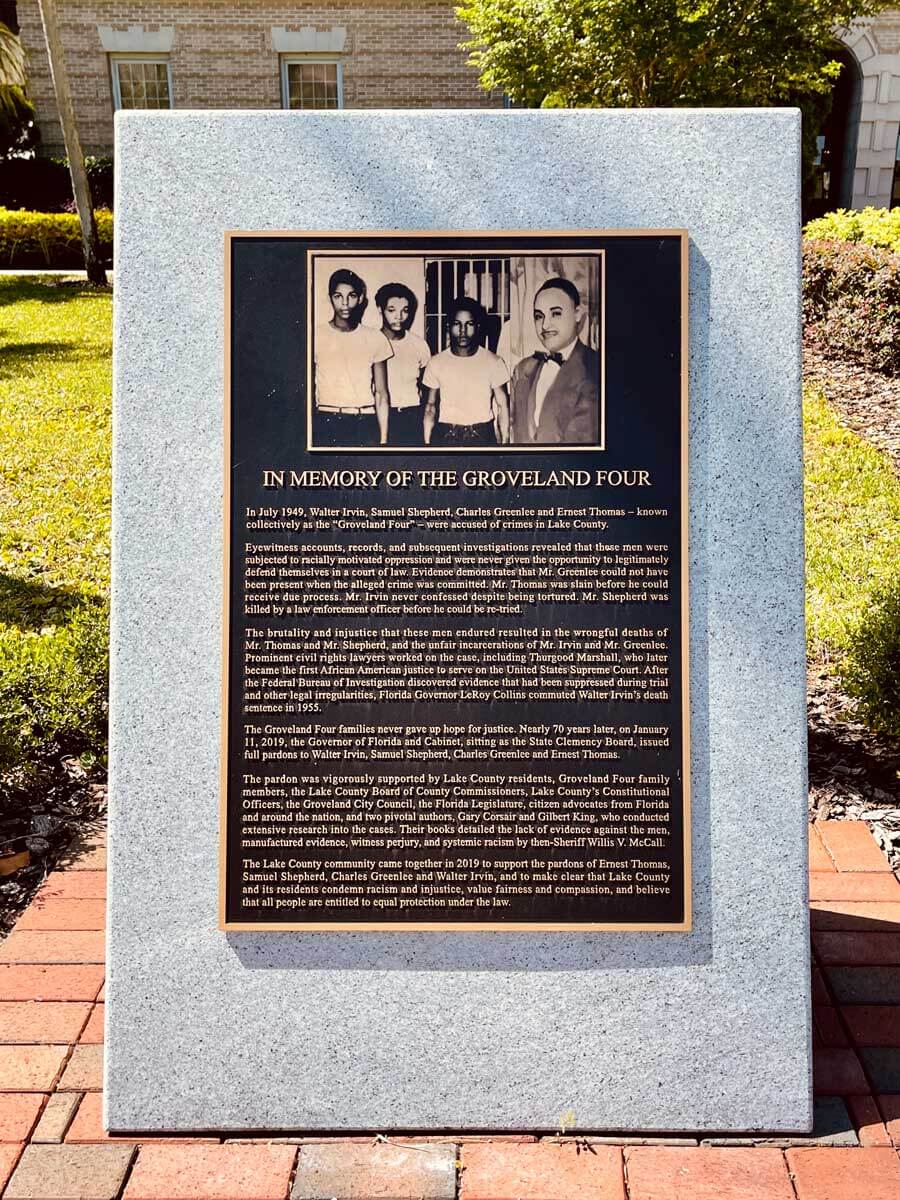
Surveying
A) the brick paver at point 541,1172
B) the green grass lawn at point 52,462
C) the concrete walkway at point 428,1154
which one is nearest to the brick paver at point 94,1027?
the concrete walkway at point 428,1154

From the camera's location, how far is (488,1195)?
92.8 inches

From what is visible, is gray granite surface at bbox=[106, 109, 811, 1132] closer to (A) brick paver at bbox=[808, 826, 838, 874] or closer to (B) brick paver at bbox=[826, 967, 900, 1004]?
(B) brick paver at bbox=[826, 967, 900, 1004]

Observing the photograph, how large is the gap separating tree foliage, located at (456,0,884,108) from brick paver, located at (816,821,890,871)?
37.7 feet

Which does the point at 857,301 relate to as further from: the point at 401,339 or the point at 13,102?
the point at 13,102

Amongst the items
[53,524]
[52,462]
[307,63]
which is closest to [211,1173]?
[53,524]

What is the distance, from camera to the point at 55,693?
425 centimetres

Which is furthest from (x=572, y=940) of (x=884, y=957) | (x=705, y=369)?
(x=705, y=369)

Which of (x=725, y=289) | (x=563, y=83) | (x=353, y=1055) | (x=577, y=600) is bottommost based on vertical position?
(x=353, y=1055)

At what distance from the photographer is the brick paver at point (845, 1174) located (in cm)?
236

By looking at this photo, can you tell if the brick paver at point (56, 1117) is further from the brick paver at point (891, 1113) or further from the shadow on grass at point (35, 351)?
the shadow on grass at point (35, 351)

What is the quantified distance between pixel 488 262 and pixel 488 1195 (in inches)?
→ 83.0

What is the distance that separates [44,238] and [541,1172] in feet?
58.8

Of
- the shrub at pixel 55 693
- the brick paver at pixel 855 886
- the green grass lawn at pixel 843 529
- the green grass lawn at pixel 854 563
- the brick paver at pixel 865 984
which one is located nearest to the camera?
the brick paver at pixel 865 984

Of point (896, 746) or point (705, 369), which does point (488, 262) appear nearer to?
point (705, 369)
